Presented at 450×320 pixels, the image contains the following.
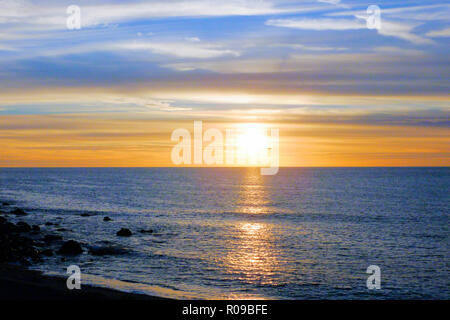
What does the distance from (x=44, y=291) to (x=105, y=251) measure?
15478 millimetres

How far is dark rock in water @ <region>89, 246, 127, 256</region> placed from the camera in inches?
1651

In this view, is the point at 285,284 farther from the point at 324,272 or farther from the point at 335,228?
the point at 335,228

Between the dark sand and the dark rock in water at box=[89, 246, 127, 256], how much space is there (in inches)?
415

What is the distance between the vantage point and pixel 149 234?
5566 centimetres

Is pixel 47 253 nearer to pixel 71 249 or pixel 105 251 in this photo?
pixel 71 249

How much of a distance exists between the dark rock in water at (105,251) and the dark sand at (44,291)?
1055 cm

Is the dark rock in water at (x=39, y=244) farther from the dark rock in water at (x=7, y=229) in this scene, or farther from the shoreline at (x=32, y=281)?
the dark rock in water at (x=7, y=229)

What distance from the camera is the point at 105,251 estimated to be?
42.7m

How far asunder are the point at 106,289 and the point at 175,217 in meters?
45.7

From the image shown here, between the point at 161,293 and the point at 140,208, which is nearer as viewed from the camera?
the point at 161,293

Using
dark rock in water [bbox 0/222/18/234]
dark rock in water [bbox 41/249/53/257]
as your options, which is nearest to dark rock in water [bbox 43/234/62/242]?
dark rock in water [bbox 0/222/18/234]

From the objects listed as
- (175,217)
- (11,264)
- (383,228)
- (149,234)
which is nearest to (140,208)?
(175,217)

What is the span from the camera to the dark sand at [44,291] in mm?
26484

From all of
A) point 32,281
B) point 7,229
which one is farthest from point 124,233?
point 32,281
